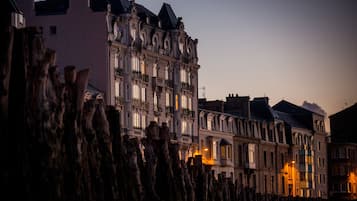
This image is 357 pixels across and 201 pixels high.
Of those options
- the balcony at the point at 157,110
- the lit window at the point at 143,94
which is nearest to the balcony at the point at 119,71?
the lit window at the point at 143,94

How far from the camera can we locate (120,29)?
11956 cm

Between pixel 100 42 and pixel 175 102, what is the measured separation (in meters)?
18.7

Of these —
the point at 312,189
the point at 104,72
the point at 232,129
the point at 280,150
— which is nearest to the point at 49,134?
the point at 104,72

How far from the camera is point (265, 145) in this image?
531 feet

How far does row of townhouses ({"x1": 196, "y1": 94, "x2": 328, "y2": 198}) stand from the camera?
14350 centimetres

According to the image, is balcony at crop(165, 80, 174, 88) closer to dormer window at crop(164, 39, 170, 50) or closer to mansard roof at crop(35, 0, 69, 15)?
dormer window at crop(164, 39, 170, 50)

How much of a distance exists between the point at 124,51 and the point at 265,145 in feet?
155

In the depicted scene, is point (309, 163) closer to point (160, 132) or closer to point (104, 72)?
point (104, 72)

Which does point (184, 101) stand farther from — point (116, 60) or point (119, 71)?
point (116, 60)

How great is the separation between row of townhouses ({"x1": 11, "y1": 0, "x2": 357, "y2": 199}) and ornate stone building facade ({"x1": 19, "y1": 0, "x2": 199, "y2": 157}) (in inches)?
4.0

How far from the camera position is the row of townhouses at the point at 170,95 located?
117m

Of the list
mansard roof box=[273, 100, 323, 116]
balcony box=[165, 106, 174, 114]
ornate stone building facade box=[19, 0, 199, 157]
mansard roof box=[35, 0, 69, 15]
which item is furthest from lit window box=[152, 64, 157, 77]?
mansard roof box=[273, 100, 323, 116]

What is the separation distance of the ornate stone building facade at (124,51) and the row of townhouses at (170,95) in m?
0.10

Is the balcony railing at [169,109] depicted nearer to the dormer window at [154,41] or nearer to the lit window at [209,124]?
the dormer window at [154,41]
